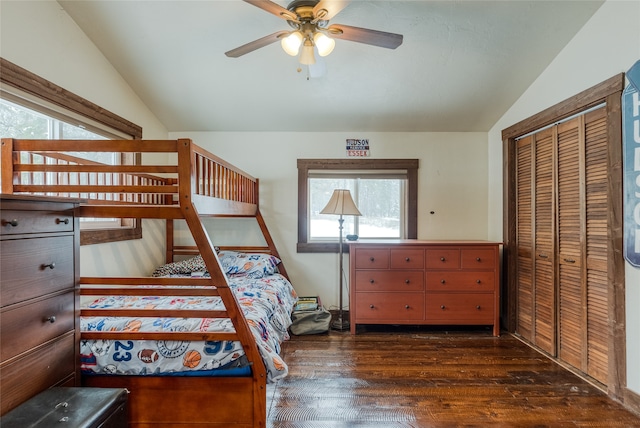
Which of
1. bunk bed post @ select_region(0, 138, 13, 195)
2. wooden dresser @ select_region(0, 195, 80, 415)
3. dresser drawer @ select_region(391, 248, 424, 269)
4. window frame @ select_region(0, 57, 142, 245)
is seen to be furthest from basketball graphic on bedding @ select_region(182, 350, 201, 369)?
dresser drawer @ select_region(391, 248, 424, 269)

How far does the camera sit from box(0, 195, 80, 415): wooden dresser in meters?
1.21

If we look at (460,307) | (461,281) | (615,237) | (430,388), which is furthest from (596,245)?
(430,388)

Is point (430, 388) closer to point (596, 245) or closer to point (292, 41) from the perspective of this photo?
point (596, 245)

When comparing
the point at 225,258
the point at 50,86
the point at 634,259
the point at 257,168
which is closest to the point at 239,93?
the point at 257,168

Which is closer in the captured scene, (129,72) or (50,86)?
(50,86)

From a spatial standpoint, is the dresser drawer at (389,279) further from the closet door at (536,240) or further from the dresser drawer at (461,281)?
the closet door at (536,240)

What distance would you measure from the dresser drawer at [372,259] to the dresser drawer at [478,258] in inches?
30.1

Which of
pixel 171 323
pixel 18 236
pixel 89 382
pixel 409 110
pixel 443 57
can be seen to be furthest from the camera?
pixel 409 110

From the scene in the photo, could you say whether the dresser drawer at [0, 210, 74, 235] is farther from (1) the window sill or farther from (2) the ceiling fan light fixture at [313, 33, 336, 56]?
(1) the window sill

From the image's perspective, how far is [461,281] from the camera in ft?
10.2

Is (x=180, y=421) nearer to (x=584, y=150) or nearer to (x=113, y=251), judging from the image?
(x=113, y=251)

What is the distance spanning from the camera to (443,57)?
2.57 meters

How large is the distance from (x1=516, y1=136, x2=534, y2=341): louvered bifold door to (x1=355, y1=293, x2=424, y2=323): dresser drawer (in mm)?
956

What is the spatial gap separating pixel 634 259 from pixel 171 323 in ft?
8.96
